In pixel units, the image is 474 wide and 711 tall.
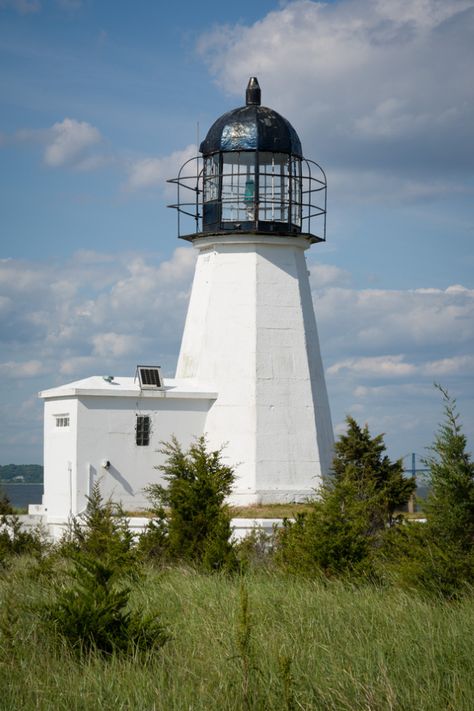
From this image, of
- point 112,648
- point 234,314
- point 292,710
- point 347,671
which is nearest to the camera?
point 292,710

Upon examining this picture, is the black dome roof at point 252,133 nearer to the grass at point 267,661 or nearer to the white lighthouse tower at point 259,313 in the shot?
the white lighthouse tower at point 259,313

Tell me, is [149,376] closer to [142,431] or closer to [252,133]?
[142,431]

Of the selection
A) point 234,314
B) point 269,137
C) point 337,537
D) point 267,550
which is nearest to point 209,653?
point 337,537

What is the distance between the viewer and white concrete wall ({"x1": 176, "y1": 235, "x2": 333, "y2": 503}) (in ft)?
86.2

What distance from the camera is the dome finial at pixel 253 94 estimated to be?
27969 mm

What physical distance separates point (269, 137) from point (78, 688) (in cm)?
1966

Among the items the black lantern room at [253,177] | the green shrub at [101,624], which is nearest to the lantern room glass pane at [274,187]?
the black lantern room at [253,177]

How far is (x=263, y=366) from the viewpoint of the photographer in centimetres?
2664

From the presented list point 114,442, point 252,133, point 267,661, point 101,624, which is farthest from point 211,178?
point 267,661

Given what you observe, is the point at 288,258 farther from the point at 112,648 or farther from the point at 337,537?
the point at 112,648

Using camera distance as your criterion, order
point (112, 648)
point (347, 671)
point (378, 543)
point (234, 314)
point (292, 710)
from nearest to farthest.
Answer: point (292, 710) < point (347, 671) < point (112, 648) < point (378, 543) < point (234, 314)

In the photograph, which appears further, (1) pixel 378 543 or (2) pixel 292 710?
(1) pixel 378 543

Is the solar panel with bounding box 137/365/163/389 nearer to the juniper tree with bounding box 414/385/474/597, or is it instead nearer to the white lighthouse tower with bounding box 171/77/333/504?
the white lighthouse tower with bounding box 171/77/333/504

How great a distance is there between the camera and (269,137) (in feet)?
89.0
